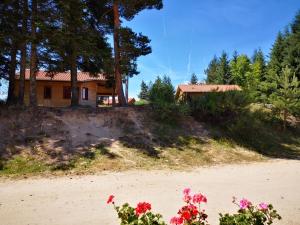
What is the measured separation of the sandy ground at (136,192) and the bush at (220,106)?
30.8 feet

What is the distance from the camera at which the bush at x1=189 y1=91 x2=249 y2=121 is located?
24.5m

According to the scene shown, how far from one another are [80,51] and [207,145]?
1040 centimetres

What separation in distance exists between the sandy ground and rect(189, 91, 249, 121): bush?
937 cm

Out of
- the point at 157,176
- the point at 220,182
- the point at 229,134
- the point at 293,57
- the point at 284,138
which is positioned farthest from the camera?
the point at 293,57

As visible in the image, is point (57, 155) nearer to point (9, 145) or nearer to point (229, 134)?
point (9, 145)


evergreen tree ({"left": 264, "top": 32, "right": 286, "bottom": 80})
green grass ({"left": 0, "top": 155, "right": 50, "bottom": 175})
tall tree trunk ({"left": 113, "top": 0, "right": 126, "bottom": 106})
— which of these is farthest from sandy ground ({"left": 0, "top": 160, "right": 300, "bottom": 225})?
evergreen tree ({"left": 264, "top": 32, "right": 286, "bottom": 80})

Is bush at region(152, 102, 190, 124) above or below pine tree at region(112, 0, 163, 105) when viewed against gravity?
below

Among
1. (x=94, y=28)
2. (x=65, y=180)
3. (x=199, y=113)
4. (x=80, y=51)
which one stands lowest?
(x=65, y=180)

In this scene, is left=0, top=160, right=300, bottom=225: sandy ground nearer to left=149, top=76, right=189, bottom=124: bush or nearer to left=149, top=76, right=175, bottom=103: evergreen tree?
left=149, top=76, right=189, bottom=124: bush

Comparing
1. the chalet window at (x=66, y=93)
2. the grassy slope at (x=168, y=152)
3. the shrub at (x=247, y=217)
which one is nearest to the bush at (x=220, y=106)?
the grassy slope at (x=168, y=152)

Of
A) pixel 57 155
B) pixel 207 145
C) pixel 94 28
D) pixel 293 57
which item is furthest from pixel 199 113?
pixel 293 57

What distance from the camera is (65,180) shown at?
12422 mm

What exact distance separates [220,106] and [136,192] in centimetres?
1583

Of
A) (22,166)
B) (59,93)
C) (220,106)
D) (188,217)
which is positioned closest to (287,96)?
(220,106)
